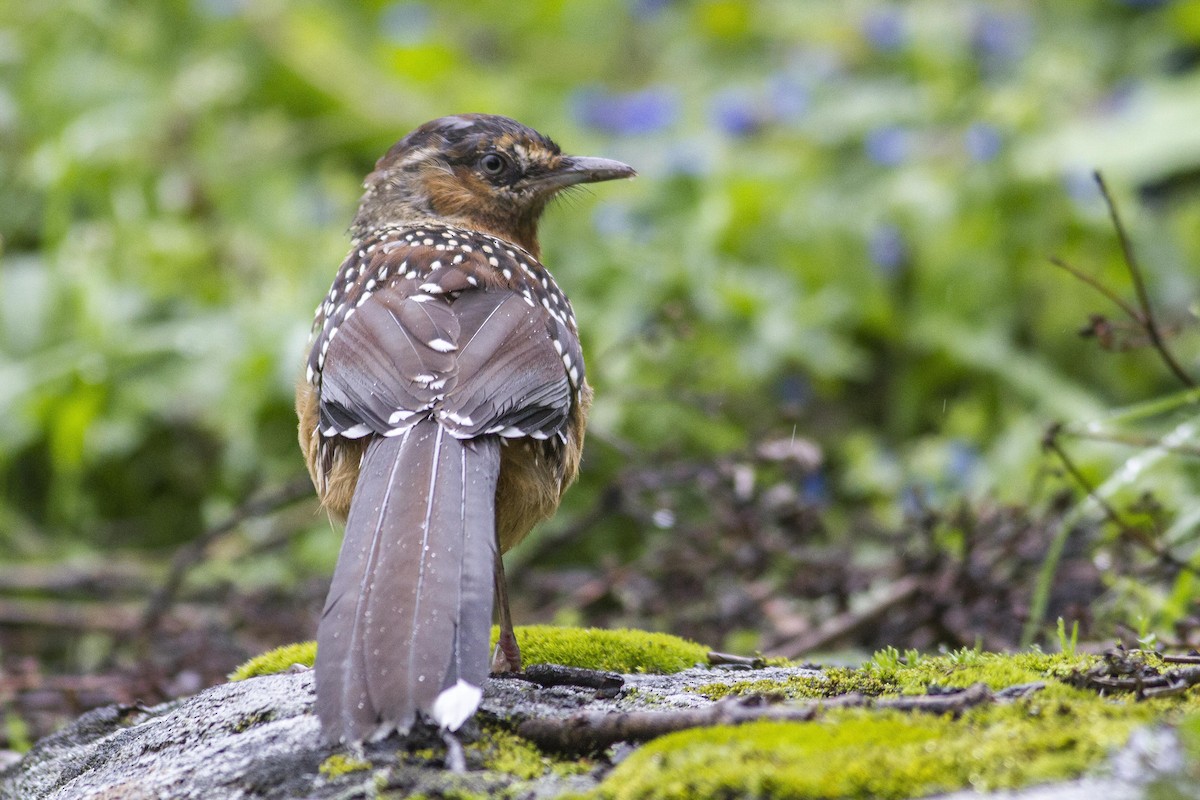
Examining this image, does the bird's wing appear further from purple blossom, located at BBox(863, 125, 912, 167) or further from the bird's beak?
purple blossom, located at BBox(863, 125, 912, 167)

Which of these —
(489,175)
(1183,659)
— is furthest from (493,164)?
(1183,659)

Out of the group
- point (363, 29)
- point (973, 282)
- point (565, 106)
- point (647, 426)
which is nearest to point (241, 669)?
point (647, 426)

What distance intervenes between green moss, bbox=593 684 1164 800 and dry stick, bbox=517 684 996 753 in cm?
4

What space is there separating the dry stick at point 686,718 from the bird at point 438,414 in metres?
0.15

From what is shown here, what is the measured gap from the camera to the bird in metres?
2.30

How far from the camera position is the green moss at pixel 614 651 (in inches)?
124

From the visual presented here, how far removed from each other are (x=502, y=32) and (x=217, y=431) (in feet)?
18.4

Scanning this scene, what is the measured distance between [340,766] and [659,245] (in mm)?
4615

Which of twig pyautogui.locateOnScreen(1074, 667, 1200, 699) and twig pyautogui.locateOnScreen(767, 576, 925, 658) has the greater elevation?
twig pyautogui.locateOnScreen(1074, 667, 1200, 699)

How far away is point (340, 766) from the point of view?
7.32 feet

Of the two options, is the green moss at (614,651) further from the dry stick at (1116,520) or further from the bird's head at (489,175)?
the bird's head at (489,175)

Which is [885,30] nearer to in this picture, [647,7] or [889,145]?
[889,145]

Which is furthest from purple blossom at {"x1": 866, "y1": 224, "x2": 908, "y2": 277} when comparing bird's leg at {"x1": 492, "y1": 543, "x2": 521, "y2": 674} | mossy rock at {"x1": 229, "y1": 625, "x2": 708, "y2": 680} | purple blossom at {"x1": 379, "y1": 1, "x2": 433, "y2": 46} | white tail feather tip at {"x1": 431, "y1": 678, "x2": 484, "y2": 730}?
white tail feather tip at {"x1": 431, "y1": 678, "x2": 484, "y2": 730}

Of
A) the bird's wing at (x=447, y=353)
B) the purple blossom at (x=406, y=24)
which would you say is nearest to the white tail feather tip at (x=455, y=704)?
the bird's wing at (x=447, y=353)
